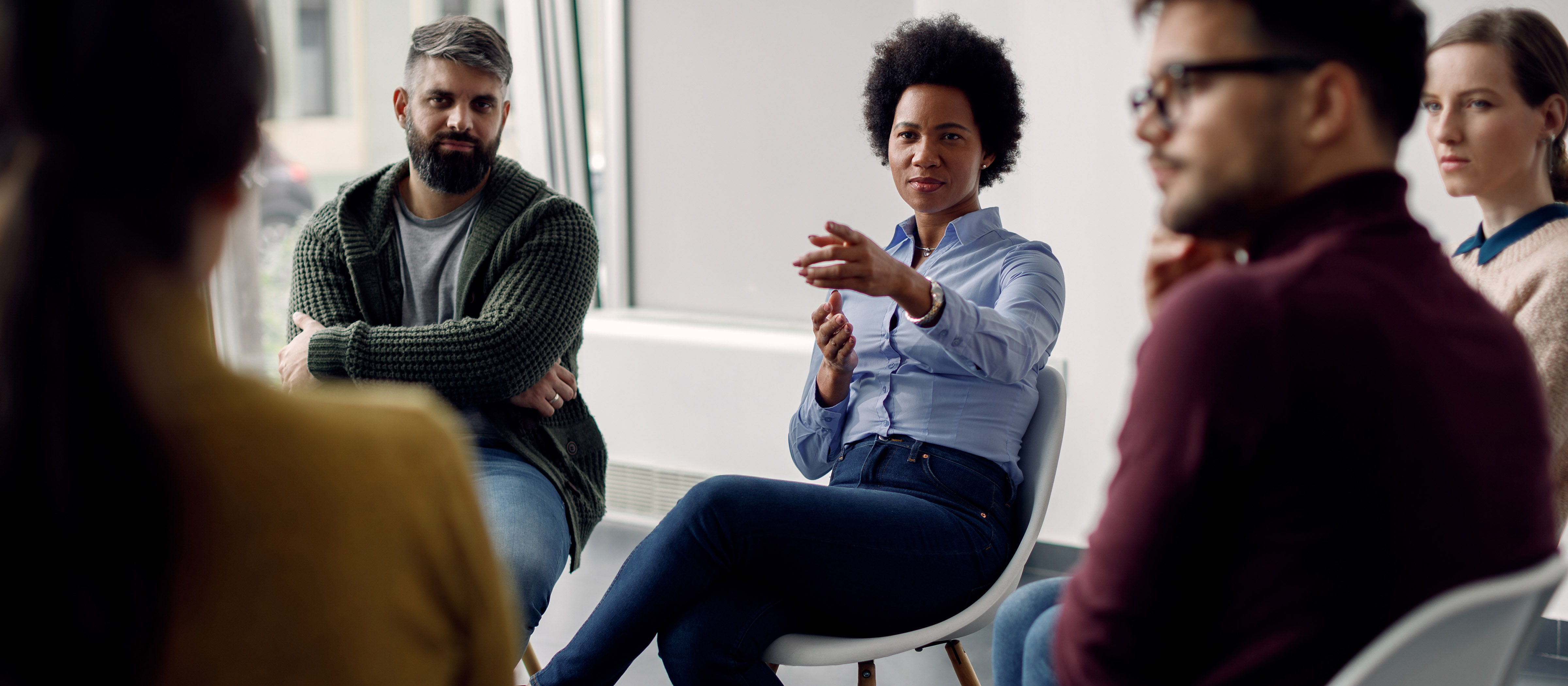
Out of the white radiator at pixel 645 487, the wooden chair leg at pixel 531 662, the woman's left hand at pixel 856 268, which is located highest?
the woman's left hand at pixel 856 268

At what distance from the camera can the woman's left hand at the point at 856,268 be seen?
5.09ft

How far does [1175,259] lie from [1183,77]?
23cm

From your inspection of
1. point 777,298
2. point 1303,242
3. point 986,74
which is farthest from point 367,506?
point 777,298

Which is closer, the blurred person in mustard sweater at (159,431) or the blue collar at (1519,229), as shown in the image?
the blurred person in mustard sweater at (159,431)

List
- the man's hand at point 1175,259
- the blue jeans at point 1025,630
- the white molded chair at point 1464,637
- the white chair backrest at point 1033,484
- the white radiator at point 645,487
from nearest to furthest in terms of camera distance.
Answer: the white molded chair at point 1464,637, the man's hand at point 1175,259, the blue jeans at point 1025,630, the white chair backrest at point 1033,484, the white radiator at point 645,487

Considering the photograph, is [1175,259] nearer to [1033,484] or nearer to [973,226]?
[1033,484]

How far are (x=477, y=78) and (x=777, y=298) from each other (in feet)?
5.82

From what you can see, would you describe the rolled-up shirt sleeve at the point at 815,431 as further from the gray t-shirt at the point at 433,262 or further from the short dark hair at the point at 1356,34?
the short dark hair at the point at 1356,34

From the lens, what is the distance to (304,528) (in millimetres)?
583

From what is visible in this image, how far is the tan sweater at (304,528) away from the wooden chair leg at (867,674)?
1.11 m

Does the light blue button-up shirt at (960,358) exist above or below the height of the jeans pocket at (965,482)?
above

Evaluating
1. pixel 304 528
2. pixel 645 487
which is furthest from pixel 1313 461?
pixel 645 487

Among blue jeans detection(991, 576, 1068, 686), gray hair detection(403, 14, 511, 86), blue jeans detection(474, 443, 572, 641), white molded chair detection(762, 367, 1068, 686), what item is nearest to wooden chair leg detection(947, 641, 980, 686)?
white molded chair detection(762, 367, 1068, 686)

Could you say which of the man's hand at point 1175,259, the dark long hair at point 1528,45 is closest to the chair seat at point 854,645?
the man's hand at point 1175,259
